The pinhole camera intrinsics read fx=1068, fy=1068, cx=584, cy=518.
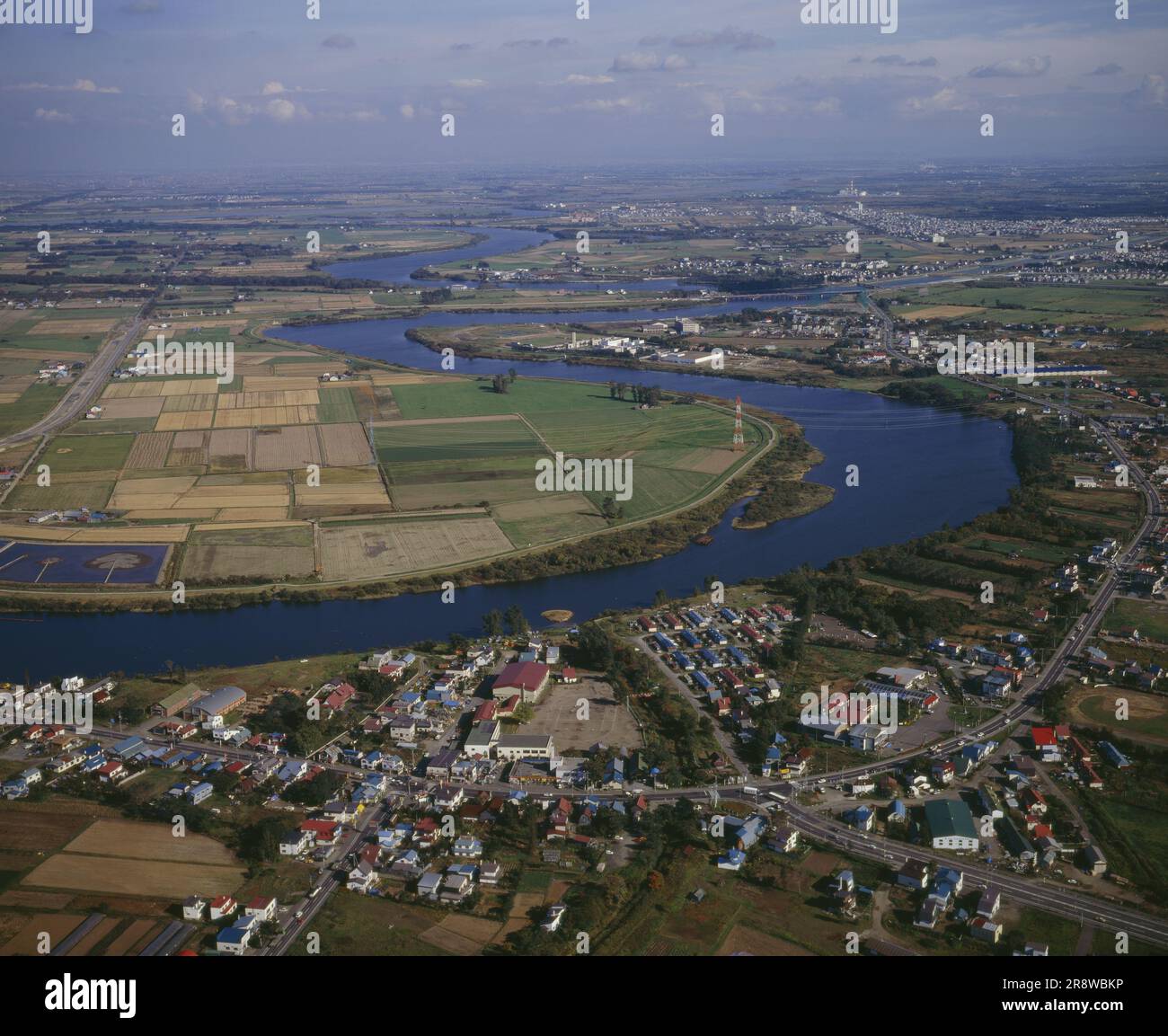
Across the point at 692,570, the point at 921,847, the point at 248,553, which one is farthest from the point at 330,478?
the point at 921,847

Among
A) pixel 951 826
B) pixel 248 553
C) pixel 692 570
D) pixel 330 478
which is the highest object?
pixel 330 478

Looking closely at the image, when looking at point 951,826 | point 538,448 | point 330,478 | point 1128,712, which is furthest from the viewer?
point 538,448

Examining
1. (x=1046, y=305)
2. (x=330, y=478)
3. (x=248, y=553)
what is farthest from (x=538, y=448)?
(x=1046, y=305)

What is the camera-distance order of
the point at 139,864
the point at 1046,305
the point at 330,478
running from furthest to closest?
the point at 1046,305 → the point at 330,478 → the point at 139,864

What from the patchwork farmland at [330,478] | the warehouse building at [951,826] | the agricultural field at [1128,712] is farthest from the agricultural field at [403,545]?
the warehouse building at [951,826]

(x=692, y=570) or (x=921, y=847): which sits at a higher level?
(x=692, y=570)

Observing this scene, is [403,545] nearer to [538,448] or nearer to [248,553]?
[248,553]

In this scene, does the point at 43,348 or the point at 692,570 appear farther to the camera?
the point at 43,348

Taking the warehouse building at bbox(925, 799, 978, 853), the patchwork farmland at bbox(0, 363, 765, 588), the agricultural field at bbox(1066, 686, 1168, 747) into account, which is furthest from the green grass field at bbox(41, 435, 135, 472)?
the agricultural field at bbox(1066, 686, 1168, 747)
